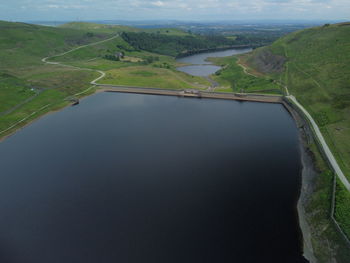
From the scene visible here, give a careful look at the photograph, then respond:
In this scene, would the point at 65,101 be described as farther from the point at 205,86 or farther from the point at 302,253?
the point at 302,253

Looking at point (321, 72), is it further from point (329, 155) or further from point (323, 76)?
point (329, 155)

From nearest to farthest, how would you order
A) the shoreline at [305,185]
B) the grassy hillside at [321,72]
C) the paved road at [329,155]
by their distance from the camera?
the shoreline at [305,185]
the paved road at [329,155]
the grassy hillside at [321,72]

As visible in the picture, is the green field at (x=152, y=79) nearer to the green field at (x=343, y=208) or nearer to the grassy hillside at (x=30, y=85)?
the grassy hillside at (x=30, y=85)

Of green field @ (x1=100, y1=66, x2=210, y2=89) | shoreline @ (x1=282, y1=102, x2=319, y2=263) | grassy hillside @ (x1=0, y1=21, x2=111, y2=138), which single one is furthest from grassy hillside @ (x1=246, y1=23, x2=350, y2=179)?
grassy hillside @ (x1=0, y1=21, x2=111, y2=138)

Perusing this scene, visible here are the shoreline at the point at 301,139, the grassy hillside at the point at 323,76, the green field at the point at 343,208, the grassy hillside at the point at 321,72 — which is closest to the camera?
the green field at the point at 343,208

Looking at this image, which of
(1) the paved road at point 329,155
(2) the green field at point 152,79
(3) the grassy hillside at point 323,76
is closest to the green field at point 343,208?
(3) the grassy hillside at point 323,76

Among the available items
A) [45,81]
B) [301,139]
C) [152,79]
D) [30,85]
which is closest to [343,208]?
[301,139]

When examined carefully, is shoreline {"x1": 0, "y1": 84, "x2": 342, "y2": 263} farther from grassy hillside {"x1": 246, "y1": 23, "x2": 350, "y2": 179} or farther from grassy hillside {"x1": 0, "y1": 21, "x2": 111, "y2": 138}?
grassy hillside {"x1": 0, "y1": 21, "x2": 111, "y2": 138}

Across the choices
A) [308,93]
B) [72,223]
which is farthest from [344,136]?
[72,223]

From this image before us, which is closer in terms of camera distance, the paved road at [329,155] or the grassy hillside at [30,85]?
the paved road at [329,155]
